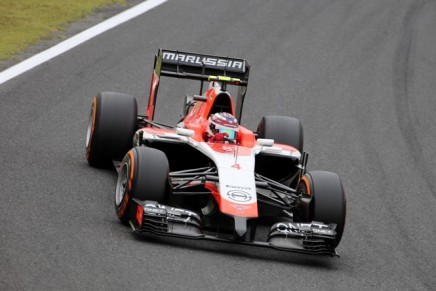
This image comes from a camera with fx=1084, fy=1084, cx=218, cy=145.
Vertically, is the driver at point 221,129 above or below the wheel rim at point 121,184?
above

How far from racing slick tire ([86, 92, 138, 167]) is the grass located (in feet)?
16.7

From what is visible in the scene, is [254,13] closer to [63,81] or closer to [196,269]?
[63,81]

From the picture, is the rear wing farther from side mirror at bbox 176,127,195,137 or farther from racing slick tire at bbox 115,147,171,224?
racing slick tire at bbox 115,147,171,224

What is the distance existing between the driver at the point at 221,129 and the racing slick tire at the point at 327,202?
1200mm

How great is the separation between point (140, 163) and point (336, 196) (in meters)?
1.95

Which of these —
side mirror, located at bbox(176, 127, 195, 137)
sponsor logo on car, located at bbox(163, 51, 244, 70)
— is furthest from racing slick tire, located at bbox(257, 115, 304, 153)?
side mirror, located at bbox(176, 127, 195, 137)

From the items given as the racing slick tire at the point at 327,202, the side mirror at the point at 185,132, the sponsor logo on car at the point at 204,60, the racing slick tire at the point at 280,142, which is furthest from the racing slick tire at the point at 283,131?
the racing slick tire at the point at 327,202

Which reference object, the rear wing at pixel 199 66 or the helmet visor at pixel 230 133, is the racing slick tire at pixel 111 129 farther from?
the helmet visor at pixel 230 133

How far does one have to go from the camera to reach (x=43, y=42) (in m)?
18.5

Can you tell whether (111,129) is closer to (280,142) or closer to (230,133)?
(230,133)

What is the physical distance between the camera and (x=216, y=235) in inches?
404

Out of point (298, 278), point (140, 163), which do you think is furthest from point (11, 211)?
point (298, 278)

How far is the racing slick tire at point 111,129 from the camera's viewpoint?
12578 mm

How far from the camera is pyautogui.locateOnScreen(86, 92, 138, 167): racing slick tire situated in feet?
41.3
